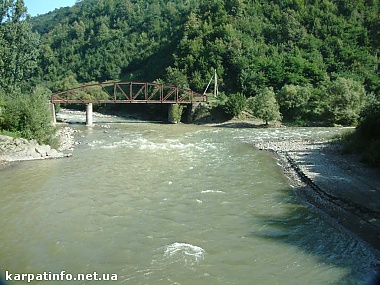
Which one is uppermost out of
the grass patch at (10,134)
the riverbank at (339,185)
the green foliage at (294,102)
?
the green foliage at (294,102)

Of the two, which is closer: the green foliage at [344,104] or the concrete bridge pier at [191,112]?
the green foliage at [344,104]

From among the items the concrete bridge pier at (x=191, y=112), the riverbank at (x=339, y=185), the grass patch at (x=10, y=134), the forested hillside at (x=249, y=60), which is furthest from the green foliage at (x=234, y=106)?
the grass patch at (x=10, y=134)

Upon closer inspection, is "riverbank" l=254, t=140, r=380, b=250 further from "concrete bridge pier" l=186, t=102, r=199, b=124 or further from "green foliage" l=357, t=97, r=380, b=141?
"concrete bridge pier" l=186, t=102, r=199, b=124

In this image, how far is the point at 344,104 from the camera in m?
58.7

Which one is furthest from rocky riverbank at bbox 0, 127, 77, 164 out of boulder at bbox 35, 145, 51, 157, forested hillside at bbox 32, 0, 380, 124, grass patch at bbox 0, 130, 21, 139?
forested hillside at bbox 32, 0, 380, 124

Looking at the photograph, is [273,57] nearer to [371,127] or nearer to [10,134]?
[371,127]

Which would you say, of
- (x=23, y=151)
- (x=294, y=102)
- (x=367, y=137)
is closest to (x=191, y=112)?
(x=294, y=102)

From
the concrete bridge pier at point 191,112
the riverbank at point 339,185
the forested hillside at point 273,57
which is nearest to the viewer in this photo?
the riverbank at point 339,185

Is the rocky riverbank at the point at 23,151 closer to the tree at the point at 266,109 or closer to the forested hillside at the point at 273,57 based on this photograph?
the tree at the point at 266,109

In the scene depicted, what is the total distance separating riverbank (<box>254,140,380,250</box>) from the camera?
59.2ft

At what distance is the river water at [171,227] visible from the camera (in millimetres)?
13898

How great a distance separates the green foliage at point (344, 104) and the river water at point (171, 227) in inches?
1312

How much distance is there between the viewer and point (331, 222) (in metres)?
18.2

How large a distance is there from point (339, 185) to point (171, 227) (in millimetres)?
11594
